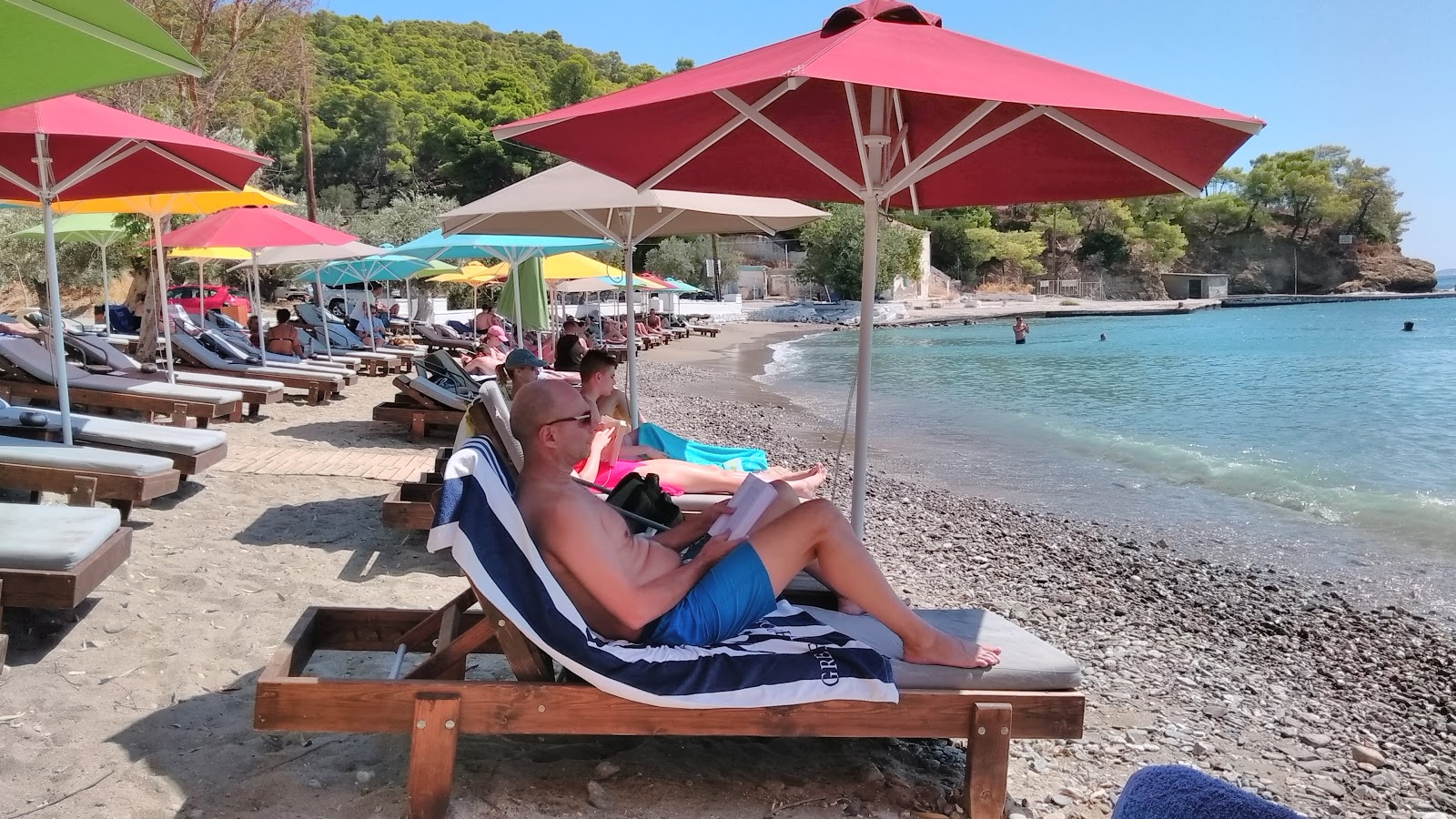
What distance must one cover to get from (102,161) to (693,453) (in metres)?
3.88

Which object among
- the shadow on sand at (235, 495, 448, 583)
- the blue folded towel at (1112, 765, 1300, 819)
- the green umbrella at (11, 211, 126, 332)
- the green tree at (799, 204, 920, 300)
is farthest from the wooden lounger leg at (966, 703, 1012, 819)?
the green tree at (799, 204, 920, 300)

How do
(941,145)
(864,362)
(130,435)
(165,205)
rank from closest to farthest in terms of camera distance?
(941,145) → (864,362) → (130,435) → (165,205)

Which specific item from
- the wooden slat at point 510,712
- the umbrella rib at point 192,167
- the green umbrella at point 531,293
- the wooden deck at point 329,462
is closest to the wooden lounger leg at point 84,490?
the wooden deck at point 329,462

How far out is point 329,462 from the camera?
287 inches

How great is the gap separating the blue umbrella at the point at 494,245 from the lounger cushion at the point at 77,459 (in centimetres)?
399

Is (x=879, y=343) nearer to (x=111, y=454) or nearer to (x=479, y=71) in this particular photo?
(x=111, y=454)

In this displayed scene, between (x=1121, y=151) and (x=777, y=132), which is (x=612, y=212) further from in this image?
(x=1121, y=151)

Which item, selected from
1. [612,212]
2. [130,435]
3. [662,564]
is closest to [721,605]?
[662,564]

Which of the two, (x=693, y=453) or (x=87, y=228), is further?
(x=87, y=228)

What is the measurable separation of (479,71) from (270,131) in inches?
1189

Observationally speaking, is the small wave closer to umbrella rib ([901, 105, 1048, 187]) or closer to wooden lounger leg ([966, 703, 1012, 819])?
umbrella rib ([901, 105, 1048, 187])

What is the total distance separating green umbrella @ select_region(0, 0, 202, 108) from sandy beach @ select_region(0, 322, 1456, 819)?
1.90 meters

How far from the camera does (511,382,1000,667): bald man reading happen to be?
2.66m

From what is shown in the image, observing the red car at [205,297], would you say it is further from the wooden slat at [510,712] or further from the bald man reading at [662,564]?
the bald man reading at [662,564]
